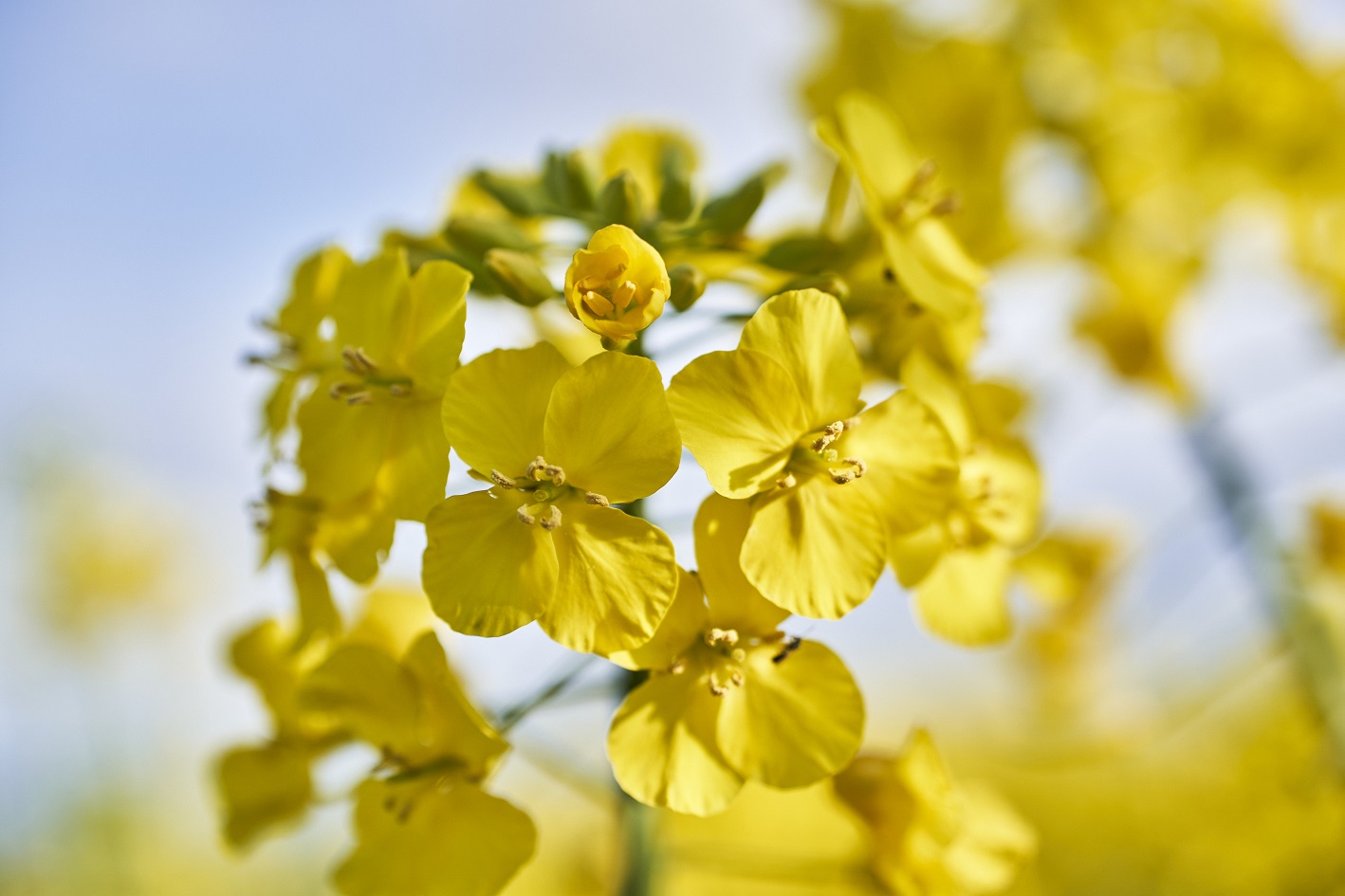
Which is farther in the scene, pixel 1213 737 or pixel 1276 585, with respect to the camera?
pixel 1213 737

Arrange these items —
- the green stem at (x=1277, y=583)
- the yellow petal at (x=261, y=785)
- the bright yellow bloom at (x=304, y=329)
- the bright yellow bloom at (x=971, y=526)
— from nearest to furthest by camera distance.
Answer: the bright yellow bloom at (x=971, y=526) → the bright yellow bloom at (x=304, y=329) → the yellow petal at (x=261, y=785) → the green stem at (x=1277, y=583)

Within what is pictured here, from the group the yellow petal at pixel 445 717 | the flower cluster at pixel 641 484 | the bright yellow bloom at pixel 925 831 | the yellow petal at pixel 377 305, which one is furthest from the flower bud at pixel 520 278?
the bright yellow bloom at pixel 925 831

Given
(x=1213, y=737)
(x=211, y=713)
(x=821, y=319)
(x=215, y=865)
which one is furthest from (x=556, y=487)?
(x=215, y=865)

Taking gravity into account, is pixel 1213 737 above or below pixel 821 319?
below

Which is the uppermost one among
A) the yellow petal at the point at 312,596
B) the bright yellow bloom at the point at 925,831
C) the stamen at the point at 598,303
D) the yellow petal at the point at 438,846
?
the stamen at the point at 598,303

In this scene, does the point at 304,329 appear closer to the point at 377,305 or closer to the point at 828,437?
the point at 377,305

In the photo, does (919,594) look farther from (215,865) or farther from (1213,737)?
(215,865)

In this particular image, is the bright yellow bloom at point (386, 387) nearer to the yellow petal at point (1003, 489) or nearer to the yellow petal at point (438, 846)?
the yellow petal at point (438, 846)
